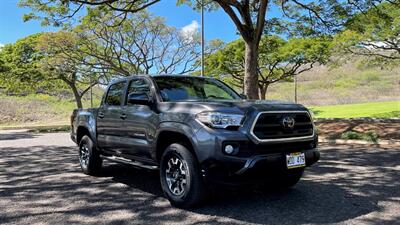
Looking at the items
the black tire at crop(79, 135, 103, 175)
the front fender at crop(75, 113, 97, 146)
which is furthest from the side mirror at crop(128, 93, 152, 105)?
the black tire at crop(79, 135, 103, 175)

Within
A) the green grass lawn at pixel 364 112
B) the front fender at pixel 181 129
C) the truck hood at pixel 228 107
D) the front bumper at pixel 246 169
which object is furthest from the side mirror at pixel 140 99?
the green grass lawn at pixel 364 112

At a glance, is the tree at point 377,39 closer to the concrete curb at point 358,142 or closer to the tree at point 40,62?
the concrete curb at point 358,142

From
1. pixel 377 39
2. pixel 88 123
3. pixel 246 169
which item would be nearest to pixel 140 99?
pixel 246 169

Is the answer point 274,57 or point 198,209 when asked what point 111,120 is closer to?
point 198,209

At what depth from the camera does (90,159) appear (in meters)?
7.38

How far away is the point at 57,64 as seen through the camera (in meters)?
27.3

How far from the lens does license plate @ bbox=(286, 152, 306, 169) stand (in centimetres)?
486

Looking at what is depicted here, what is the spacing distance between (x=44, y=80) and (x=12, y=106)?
18.5 m

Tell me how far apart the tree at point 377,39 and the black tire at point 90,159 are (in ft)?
39.6

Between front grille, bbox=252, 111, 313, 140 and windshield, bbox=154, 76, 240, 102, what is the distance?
1336 mm

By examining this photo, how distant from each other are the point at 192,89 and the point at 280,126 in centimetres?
179

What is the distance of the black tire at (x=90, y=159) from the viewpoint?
7.37m

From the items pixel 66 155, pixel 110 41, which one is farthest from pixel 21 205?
pixel 110 41

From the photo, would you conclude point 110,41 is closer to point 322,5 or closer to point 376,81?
point 322,5
